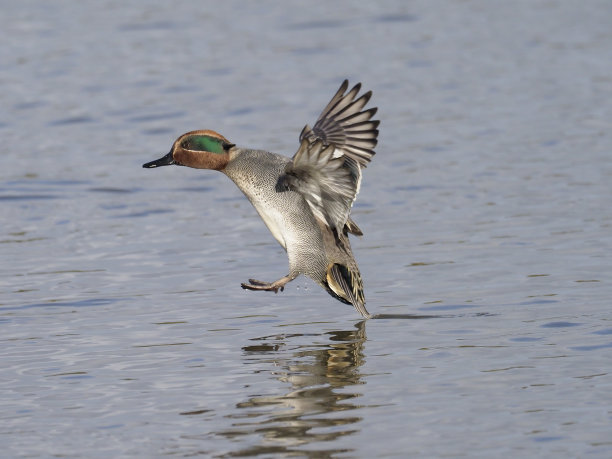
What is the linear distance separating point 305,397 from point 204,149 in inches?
81.7

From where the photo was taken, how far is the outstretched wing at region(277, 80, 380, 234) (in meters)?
6.65

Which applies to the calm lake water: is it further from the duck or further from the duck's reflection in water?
the duck

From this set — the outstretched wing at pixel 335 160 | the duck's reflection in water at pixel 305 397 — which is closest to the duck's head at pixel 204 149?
the outstretched wing at pixel 335 160

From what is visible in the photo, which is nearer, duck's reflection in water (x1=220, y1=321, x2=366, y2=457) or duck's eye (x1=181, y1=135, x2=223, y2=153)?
duck's reflection in water (x1=220, y1=321, x2=366, y2=457)

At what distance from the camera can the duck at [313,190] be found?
714 cm

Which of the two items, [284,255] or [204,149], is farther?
[284,255]

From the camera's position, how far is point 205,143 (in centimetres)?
754

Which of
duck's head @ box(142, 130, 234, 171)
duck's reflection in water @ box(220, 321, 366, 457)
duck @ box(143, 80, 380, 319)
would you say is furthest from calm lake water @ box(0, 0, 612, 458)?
duck's head @ box(142, 130, 234, 171)

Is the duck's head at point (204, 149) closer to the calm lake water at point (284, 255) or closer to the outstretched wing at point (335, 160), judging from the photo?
the outstretched wing at point (335, 160)

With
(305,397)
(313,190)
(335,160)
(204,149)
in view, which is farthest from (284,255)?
(305,397)

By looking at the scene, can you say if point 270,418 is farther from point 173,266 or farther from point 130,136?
point 130,136

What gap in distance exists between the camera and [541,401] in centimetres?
576

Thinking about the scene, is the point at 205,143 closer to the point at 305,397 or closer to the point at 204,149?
the point at 204,149

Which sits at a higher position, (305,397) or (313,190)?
(313,190)
